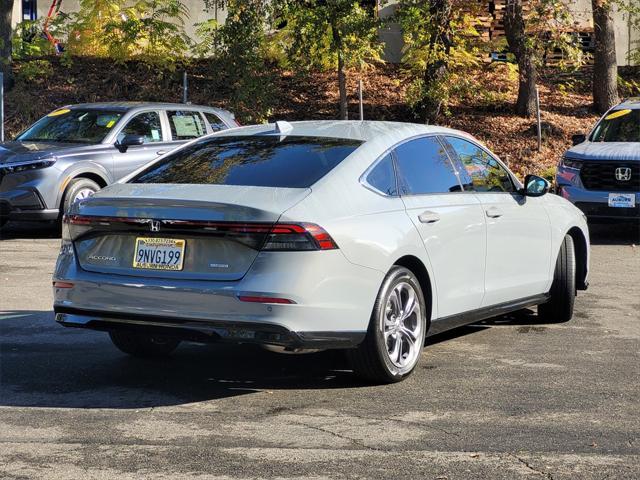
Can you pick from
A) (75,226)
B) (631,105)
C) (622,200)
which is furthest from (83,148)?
(75,226)

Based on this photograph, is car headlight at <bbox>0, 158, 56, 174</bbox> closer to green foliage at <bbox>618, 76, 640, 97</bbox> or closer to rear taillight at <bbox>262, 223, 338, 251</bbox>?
rear taillight at <bbox>262, 223, 338, 251</bbox>

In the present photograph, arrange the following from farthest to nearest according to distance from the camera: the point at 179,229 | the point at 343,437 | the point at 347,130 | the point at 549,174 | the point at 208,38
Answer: the point at 208,38 → the point at 549,174 → the point at 347,130 → the point at 179,229 → the point at 343,437

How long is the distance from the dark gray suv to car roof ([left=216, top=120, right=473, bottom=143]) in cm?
744

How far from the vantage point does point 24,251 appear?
13.7m

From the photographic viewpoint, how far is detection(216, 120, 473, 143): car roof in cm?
755

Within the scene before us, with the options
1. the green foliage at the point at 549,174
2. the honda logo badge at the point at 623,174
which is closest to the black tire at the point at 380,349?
the honda logo badge at the point at 623,174

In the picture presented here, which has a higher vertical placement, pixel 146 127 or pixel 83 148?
pixel 146 127

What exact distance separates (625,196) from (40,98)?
1406 centimetres

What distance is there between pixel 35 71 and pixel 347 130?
19322 millimetres

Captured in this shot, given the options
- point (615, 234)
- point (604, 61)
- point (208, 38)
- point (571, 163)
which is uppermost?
point (208, 38)

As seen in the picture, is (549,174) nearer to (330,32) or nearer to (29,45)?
(330,32)

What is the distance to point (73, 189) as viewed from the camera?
15.1 m

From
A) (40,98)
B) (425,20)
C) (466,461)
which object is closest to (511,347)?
(466,461)

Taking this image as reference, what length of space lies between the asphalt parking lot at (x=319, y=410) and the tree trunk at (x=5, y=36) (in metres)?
16.5
